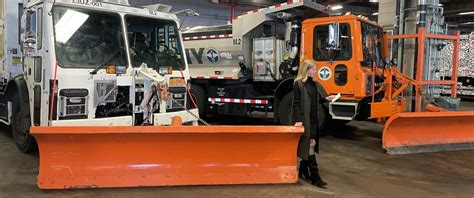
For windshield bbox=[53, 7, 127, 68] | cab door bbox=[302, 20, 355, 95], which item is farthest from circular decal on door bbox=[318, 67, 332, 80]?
windshield bbox=[53, 7, 127, 68]

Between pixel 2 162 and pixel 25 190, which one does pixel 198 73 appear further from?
pixel 25 190

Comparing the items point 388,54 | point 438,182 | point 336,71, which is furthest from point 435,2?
point 438,182

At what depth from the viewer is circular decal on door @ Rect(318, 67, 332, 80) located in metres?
8.04

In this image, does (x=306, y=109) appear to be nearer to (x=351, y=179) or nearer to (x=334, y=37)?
(x=351, y=179)

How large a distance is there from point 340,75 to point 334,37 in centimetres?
76

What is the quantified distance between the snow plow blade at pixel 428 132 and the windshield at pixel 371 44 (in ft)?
4.84

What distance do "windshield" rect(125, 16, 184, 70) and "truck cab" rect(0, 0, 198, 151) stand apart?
0.6 inches

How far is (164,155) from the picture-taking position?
188 inches

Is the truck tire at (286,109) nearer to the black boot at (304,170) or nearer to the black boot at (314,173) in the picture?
the black boot at (304,170)

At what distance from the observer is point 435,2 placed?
27.7ft

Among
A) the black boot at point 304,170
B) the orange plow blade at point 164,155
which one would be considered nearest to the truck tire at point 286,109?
the black boot at point 304,170

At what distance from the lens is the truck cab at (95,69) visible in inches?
211

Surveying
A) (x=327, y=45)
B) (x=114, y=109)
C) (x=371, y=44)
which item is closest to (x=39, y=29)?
(x=114, y=109)

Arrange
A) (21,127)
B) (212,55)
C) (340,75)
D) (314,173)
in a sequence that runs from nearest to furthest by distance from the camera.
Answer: (314,173), (21,127), (340,75), (212,55)
